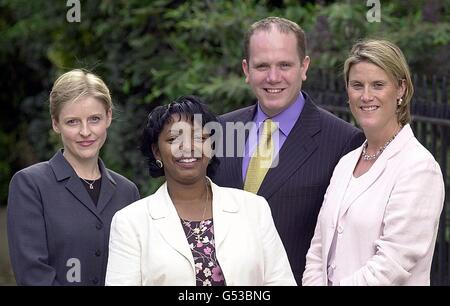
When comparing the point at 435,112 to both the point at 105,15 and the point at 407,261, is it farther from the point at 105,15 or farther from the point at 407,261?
the point at 105,15

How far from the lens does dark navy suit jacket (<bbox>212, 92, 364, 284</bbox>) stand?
4.54m

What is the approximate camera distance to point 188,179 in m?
3.92

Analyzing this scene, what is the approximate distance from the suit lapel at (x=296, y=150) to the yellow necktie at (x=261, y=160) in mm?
49

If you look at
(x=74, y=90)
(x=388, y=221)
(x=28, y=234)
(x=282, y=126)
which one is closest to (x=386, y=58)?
(x=388, y=221)

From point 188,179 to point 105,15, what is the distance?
6.88m

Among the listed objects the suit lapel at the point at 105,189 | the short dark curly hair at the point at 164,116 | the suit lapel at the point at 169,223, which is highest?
the short dark curly hair at the point at 164,116

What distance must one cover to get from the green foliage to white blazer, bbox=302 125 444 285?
113 inches

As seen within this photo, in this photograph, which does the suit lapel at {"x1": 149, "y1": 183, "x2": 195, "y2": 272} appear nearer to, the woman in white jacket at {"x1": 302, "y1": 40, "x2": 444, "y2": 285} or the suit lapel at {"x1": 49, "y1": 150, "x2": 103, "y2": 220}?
the suit lapel at {"x1": 49, "y1": 150, "x2": 103, "y2": 220}

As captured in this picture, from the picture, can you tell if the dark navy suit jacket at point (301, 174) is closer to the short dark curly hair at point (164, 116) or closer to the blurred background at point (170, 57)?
the short dark curly hair at point (164, 116)

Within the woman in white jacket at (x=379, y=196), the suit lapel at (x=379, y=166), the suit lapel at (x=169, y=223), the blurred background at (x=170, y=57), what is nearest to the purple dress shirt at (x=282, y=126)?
the woman in white jacket at (x=379, y=196)

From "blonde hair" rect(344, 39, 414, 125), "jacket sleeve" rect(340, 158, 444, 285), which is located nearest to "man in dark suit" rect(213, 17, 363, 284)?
"blonde hair" rect(344, 39, 414, 125)

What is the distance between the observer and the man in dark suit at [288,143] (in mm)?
4543

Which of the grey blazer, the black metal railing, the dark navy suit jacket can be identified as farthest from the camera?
the black metal railing
